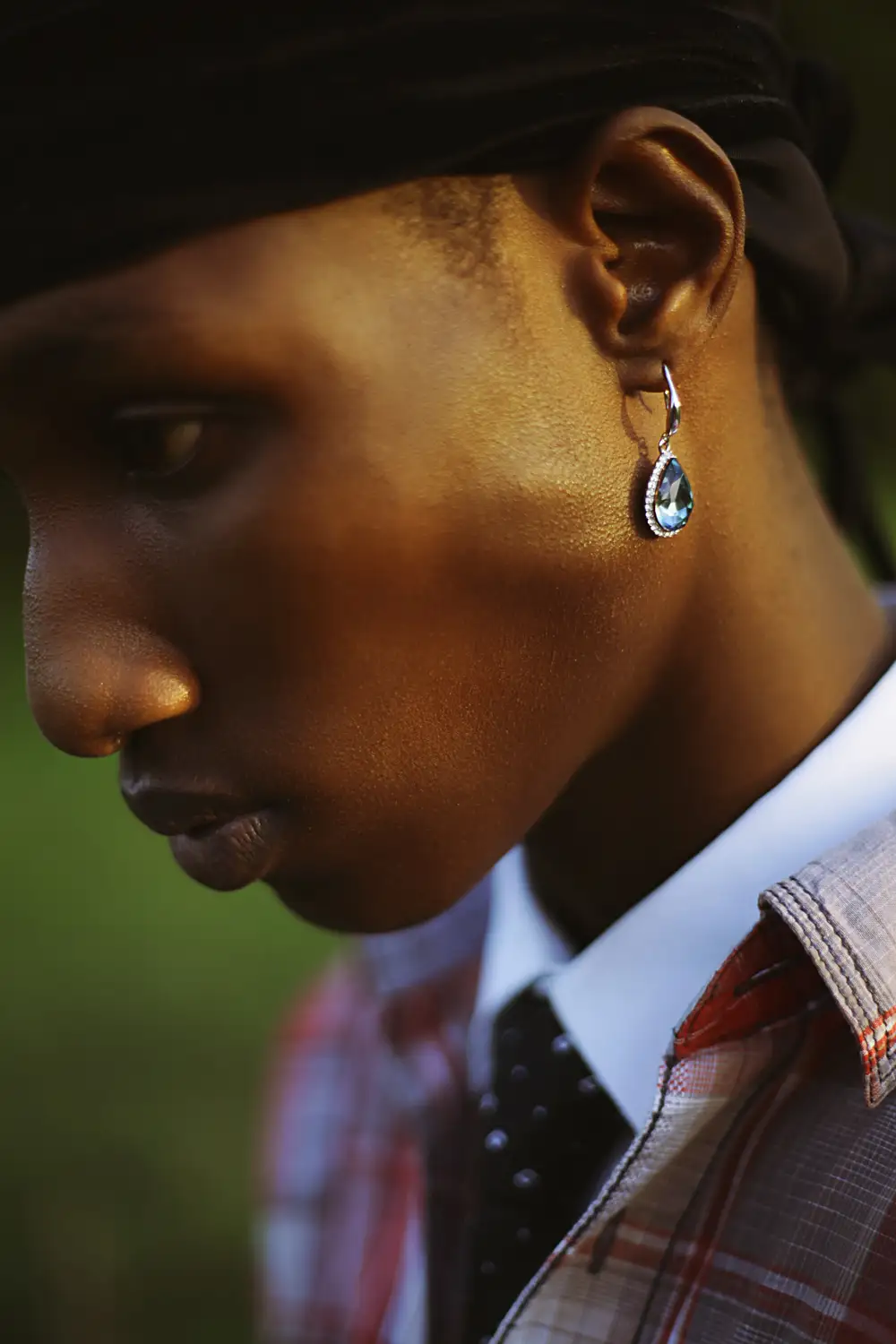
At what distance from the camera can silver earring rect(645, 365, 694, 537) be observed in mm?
1060

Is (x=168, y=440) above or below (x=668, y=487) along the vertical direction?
above

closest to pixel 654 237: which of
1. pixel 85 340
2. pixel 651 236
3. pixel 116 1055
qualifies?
pixel 651 236

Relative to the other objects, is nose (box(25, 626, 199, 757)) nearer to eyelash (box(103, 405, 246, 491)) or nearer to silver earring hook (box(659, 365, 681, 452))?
eyelash (box(103, 405, 246, 491))

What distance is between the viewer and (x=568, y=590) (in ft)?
3.43

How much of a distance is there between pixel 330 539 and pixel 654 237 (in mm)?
344

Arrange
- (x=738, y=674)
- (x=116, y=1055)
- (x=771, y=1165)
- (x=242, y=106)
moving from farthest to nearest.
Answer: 1. (x=116, y=1055)
2. (x=738, y=674)
3. (x=771, y=1165)
4. (x=242, y=106)

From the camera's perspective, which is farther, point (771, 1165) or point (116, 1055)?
point (116, 1055)

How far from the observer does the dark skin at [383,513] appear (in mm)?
957

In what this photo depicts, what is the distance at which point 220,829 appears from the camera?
108 cm

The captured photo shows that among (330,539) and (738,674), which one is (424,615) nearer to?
(330,539)

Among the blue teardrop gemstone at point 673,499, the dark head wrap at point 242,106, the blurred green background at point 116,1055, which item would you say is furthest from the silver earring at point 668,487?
the blurred green background at point 116,1055

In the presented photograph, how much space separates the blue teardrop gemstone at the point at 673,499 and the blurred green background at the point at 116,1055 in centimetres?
228

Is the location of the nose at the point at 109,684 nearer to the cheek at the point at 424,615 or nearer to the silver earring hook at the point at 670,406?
the cheek at the point at 424,615

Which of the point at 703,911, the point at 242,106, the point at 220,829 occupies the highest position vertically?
the point at 242,106
